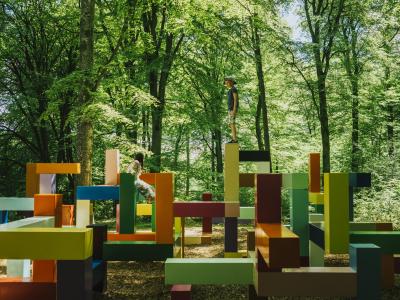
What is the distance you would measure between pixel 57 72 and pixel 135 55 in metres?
7.85

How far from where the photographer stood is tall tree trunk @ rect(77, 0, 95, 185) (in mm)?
10711

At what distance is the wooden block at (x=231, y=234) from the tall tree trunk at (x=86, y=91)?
495 cm

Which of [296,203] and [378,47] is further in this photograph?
[378,47]

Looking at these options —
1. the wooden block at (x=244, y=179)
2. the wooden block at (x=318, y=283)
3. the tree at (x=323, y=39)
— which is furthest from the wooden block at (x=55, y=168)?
the tree at (x=323, y=39)

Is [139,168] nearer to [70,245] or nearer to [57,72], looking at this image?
[70,245]

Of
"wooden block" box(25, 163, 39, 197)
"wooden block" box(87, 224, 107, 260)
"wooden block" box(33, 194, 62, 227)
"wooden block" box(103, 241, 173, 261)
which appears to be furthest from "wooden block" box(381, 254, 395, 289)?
"wooden block" box(25, 163, 39, 197)

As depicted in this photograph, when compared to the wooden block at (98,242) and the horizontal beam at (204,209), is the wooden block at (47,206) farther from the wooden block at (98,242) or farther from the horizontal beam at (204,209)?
the horizontal beam at (204,209)

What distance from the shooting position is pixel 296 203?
5305mm

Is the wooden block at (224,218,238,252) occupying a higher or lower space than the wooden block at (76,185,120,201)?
lower

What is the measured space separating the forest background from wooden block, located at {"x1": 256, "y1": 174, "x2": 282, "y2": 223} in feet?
38.4

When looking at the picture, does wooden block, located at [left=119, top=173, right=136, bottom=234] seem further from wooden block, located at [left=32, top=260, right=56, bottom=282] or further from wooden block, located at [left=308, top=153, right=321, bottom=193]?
wooden block, located at [left=308, top=153, right=321, bottom=193]

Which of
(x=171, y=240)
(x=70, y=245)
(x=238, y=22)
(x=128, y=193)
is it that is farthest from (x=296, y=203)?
(x=238, y=22)

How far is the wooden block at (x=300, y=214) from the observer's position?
529 centimetres

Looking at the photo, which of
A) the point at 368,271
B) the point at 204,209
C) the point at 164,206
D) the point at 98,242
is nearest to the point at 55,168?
the point at 204,209
